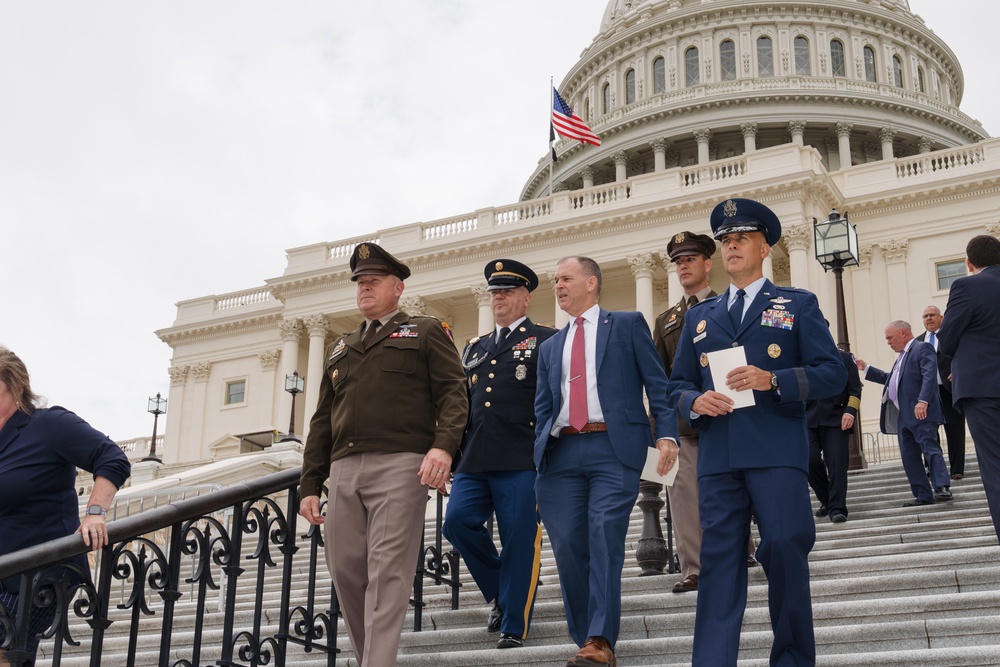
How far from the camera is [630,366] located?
6906mm

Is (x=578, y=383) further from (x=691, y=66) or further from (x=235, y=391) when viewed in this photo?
(x=691, y=66)

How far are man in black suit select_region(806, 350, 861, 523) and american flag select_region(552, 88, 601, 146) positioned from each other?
32719 mm

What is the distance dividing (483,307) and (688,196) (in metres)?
8.21

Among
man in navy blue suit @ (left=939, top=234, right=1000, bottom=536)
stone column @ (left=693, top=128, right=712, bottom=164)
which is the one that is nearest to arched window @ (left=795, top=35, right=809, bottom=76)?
stone column @ (left=693, top=128, right=712, bottom=164)

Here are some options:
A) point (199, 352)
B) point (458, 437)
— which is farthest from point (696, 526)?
point (199, 352)

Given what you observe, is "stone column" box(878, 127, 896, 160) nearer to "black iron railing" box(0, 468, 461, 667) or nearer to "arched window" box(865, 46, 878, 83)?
"arched window" box(865, 46, 878, 83)

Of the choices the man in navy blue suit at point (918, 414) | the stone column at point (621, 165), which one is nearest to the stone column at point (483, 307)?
the stone column at point (621, 165)

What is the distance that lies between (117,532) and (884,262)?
1412 inches

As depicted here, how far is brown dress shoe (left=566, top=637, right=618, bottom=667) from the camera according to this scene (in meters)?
5.94

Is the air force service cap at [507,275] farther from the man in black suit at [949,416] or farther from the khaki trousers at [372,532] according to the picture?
the man in black suit at [949,416]

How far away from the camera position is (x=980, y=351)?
7582 millimetres

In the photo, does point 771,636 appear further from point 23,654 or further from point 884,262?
point 884,262

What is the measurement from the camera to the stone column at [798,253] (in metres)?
36.3

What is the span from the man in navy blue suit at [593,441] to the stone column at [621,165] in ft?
182
